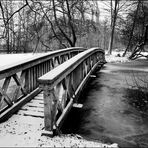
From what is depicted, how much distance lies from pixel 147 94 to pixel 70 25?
10.2 m

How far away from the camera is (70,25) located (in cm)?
1503

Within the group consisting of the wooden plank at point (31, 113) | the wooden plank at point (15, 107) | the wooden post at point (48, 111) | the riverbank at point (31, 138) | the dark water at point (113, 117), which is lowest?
the dark water at point (113, 117)

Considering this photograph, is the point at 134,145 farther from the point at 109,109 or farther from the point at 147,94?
the point at 147,94

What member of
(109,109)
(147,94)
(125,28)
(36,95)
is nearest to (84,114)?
(109,109)

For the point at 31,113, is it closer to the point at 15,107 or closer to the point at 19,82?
the point at 15,107

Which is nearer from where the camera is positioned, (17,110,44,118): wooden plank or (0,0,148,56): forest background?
(17,110,44,118): wooden plank

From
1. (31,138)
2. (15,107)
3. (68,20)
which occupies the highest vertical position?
(68,20)

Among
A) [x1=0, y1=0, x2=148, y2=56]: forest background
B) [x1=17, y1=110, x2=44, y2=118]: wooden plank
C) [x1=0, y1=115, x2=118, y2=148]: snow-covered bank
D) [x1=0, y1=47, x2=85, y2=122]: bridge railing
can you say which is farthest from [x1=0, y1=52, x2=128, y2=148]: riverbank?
[x1=0, y1=0, x2=148, y2=56]: forest background

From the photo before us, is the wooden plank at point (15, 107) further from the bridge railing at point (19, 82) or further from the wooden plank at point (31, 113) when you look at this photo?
the wooden plank at point (31, 113)

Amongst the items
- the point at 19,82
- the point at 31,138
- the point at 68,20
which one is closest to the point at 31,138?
the point at 31,138

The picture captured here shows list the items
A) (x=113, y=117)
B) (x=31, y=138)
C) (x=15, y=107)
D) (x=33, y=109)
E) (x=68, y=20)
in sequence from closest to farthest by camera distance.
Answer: (x=31, y=138) < (x=15, y=107) < (x=33, y=109) < (x=113, y=117) < (x=68, y=20)

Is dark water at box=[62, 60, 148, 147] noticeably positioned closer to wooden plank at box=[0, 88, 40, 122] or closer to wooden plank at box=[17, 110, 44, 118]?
wooden plank at box=[17, 110, 44, 118]

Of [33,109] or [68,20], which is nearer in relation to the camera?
[33,109]

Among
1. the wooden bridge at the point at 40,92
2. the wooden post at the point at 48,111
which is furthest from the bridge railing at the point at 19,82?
the wooden post at the point at 48,111
